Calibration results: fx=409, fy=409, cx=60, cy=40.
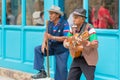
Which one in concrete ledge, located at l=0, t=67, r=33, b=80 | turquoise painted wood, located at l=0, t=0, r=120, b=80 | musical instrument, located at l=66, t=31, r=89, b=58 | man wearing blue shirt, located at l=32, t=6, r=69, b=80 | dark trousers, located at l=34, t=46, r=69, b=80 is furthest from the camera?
concrete ledge, located at l=0, t=67, r=33, b=80

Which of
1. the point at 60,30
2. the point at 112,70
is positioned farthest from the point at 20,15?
the point at 112,70

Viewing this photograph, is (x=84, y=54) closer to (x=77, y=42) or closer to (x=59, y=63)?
(x=77, y=42)

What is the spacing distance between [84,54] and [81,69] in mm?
276

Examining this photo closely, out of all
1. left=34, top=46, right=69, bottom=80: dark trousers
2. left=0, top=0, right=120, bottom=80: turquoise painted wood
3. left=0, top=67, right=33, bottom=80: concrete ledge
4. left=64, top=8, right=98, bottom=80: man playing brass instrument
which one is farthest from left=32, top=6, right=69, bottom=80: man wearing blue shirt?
left=0, top=67, right=33, bottom=80: concrete ledge

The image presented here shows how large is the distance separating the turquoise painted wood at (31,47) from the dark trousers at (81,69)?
3.08 feet

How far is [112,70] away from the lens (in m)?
7.46

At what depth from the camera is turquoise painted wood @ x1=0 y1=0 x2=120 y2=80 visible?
24.4ft

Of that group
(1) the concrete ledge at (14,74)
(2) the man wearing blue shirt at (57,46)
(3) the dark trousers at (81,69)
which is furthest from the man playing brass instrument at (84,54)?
(1) the concrete ledge at (14,74)

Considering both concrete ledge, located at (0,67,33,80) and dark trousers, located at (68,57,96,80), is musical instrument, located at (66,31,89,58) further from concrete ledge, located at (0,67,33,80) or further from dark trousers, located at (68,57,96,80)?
concrete ledge, located at (0,67,33,80)

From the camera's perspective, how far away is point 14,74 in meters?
9.95

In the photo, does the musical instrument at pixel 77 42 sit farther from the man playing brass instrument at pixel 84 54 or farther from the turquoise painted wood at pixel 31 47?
the turquoise painted wood at pixel 31 47

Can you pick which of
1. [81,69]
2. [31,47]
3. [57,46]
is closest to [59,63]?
[57,46]

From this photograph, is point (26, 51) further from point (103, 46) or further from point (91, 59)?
point (91, 59)

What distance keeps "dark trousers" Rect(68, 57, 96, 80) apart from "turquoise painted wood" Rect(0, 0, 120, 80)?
940 mm
